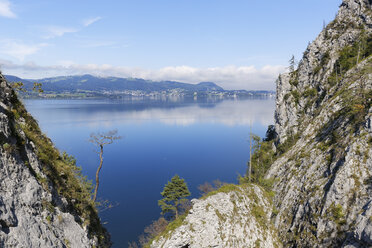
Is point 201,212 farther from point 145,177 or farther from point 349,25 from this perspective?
point 349,25

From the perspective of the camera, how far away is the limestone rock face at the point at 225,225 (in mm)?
21062

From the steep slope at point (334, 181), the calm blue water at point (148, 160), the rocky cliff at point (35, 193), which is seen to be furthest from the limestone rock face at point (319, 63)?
the rocky cliff at point (35, 193)

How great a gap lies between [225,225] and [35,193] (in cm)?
1846

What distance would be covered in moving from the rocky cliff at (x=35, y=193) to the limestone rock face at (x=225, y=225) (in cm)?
867

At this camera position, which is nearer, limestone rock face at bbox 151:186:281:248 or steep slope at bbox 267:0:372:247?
steep slope at bbox 267:0:372:247

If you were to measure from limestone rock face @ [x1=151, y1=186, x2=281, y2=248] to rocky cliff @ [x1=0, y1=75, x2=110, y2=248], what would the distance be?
8672mm

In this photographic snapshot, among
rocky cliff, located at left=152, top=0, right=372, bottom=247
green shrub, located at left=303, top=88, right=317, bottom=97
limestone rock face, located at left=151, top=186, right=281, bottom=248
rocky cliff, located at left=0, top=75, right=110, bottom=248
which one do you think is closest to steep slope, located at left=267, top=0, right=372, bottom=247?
rocky cliff, located at left=152, top=0, right=372, bottom=247

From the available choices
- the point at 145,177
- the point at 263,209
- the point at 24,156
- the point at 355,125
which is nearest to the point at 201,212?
the point at 263,209

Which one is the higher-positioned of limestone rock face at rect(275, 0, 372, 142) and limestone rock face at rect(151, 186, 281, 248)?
limestone rock face at rect(275, 0, 372, 142)

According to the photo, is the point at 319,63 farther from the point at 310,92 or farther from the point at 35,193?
the point at 35,193

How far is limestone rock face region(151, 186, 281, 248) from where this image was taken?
2106 cm

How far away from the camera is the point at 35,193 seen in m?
10.6

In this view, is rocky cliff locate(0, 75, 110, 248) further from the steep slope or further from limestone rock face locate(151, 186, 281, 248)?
the steep slope

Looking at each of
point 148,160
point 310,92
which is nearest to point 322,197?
point 310,92
